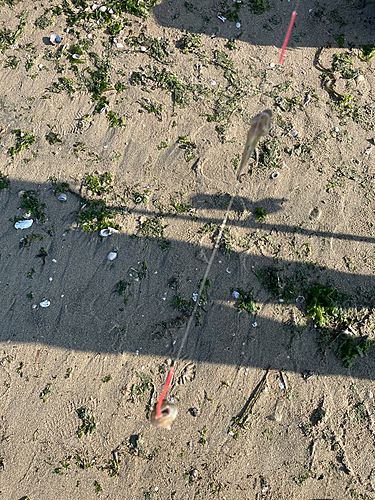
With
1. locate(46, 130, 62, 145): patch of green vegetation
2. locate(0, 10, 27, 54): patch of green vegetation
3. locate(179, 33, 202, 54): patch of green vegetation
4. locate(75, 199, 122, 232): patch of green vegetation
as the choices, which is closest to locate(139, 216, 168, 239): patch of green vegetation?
locate(75, 199, 122, 232): patch of green vegetation

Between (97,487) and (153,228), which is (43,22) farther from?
(97,487)

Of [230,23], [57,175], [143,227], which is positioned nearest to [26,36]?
[57,175]

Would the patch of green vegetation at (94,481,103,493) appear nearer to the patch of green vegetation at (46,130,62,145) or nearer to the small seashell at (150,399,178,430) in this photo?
the small seashell at (150,399,178,430)

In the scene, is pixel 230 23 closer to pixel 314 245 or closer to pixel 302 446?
pixel 314 245

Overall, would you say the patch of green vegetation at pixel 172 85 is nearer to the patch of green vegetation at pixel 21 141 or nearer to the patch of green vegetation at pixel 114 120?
the patch of green vegetation at pixel 114 120

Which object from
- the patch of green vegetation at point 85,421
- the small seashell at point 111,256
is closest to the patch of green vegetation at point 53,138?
the small seashell at point 111,256
